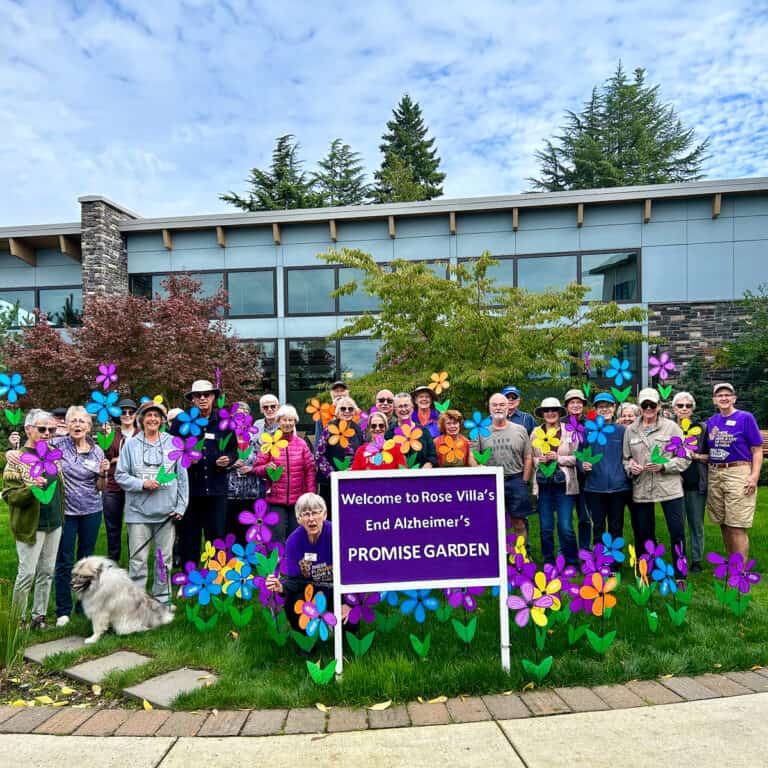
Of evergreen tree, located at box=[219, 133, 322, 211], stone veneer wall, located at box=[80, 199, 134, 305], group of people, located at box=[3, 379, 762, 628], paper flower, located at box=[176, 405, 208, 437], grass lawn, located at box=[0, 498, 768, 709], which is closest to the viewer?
grass lawn, located at box=[0, 498, 768, 709]

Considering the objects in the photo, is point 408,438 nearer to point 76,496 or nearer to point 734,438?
point 76,496

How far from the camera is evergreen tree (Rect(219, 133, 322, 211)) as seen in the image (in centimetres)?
3425

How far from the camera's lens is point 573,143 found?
35.9 metres

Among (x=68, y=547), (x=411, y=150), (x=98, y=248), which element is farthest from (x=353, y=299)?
(x=411, y=150)

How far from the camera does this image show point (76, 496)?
16.3ft

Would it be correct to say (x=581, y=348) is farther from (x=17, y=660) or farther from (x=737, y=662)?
(x=17, y=660)

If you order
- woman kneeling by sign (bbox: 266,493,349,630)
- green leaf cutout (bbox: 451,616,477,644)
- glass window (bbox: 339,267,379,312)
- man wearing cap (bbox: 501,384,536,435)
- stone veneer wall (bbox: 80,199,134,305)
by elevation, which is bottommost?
green leaf cutout (bbox: 451,616,477,644)

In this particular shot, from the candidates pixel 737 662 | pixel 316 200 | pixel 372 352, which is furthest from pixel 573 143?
pixel 737 662

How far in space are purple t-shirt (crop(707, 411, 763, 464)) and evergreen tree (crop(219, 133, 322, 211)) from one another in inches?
1204

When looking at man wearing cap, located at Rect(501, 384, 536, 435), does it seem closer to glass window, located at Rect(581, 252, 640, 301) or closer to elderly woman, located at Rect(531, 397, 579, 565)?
elderly woman, located at Rect(531, 397, 579, 565)

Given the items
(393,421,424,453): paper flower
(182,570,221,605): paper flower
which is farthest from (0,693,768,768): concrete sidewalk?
(393,421,424,453): paper flower

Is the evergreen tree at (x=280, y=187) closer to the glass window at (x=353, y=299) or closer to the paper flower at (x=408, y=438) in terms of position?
the glass window at (x=353, y=299)

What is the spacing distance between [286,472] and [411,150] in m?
38.2

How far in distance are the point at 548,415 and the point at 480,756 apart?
3444 mm
